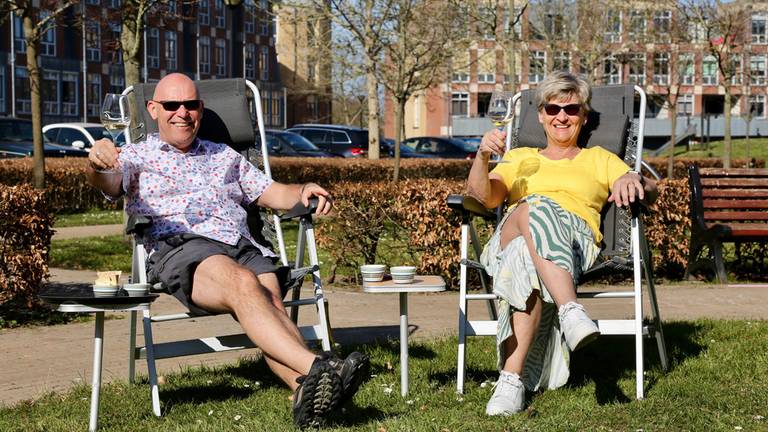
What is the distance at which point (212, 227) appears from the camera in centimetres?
528

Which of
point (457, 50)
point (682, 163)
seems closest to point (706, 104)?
point (682, 163)

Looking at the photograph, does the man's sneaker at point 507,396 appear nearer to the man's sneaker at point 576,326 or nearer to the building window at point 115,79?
the man's sneaker at point 576,326

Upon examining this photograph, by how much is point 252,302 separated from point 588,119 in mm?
2254

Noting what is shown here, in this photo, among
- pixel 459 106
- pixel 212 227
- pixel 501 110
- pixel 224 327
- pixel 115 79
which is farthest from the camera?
pixel 459 106

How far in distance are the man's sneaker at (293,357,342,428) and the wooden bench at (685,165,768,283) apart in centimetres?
580

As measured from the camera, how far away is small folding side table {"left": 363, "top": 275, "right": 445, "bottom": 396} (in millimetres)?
4926

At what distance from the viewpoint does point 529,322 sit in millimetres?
4895

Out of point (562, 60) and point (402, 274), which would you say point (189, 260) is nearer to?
point (402, 274)

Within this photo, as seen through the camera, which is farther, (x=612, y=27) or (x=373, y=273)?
(x=612, y=27)

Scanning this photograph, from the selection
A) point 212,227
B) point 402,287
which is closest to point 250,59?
point 212,227

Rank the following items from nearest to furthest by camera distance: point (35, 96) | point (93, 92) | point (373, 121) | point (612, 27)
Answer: point (35, 96), point (373, 121), point (612, 27), point (93, 92)

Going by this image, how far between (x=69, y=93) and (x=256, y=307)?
168 feet

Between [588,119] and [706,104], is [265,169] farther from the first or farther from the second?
[706,104]

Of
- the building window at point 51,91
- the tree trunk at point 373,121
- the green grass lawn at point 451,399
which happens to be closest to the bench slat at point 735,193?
the green grass lawn at point 451,399
